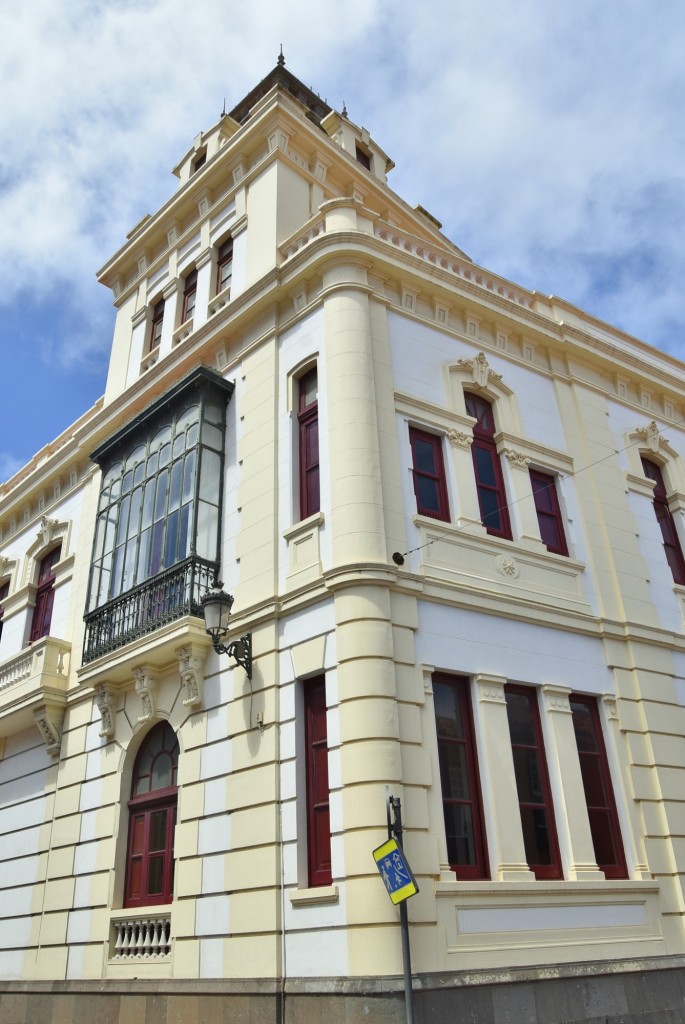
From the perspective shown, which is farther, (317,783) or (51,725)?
(51,725)

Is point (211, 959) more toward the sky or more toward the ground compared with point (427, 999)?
more toward the sky

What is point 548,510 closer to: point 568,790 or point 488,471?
point 488,471

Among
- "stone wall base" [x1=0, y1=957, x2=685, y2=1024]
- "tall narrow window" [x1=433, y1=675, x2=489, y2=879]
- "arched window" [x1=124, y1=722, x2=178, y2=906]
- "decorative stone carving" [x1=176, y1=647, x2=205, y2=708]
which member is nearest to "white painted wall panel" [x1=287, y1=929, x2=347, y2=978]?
"stone wall base" [x1=0, y1=957, x2=685, y2=1024]

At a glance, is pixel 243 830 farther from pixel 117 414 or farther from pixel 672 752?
pixel 117 414

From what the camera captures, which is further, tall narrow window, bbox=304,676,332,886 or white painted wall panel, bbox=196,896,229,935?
white painted wall panel, bbox=196,896,229,935

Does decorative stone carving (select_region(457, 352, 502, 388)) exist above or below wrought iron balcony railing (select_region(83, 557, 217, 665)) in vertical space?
above

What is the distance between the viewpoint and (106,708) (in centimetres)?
1505

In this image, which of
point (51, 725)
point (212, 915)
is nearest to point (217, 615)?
point (212, 915)

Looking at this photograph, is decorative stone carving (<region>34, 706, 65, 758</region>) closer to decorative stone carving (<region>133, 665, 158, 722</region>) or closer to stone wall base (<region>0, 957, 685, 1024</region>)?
decorative stone carving (<region>133, 665, 158, 722</region>)

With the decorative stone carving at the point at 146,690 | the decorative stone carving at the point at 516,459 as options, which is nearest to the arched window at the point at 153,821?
the decorative stone carving at the point at 146,690

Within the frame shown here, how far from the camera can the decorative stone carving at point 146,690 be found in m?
14.2

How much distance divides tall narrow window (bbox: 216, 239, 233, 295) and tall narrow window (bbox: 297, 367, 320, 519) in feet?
17.6

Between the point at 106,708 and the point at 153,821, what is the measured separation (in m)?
2.32

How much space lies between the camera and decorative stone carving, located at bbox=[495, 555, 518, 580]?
44.3 feet
